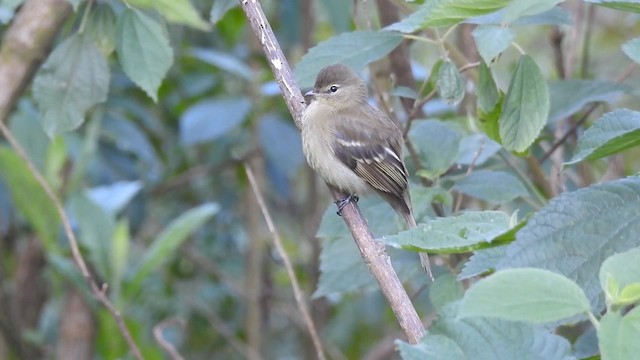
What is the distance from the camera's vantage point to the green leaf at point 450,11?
1.84 meters

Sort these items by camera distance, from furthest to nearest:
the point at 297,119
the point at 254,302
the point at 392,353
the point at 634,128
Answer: the point at 254,302
the point at 392,353
the point at 297,119
the point at 634,128

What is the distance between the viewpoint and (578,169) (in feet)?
13.4

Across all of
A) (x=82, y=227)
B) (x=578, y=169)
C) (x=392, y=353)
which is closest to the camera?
(x=578, y=169)

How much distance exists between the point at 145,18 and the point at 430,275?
1.19 metres

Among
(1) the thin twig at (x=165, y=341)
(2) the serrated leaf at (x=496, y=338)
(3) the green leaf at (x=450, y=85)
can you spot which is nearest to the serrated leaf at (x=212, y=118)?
(1) the thin twig at (x=165, y=341)

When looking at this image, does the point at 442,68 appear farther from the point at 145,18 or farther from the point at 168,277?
the point at 168,277

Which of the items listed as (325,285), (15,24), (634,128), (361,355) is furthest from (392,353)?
(634,128)

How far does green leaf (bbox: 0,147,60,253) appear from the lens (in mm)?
4477

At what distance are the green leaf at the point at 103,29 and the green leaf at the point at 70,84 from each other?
0.02 meters

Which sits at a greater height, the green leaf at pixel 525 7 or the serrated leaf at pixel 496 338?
the green leaf at pixel 525 7

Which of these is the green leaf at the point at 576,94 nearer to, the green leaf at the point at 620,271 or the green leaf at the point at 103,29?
the green leaf at the point at 103,29

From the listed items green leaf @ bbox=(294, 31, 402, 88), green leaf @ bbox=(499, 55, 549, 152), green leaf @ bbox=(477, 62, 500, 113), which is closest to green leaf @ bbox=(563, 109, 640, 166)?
green leaf @ bbox=(499, 55, 549, 152)

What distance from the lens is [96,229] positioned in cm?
477

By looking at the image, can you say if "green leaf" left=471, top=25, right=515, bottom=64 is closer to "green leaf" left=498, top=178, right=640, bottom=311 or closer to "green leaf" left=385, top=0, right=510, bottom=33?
"green leaf" left=385, top=0, right=510, bottom=33
